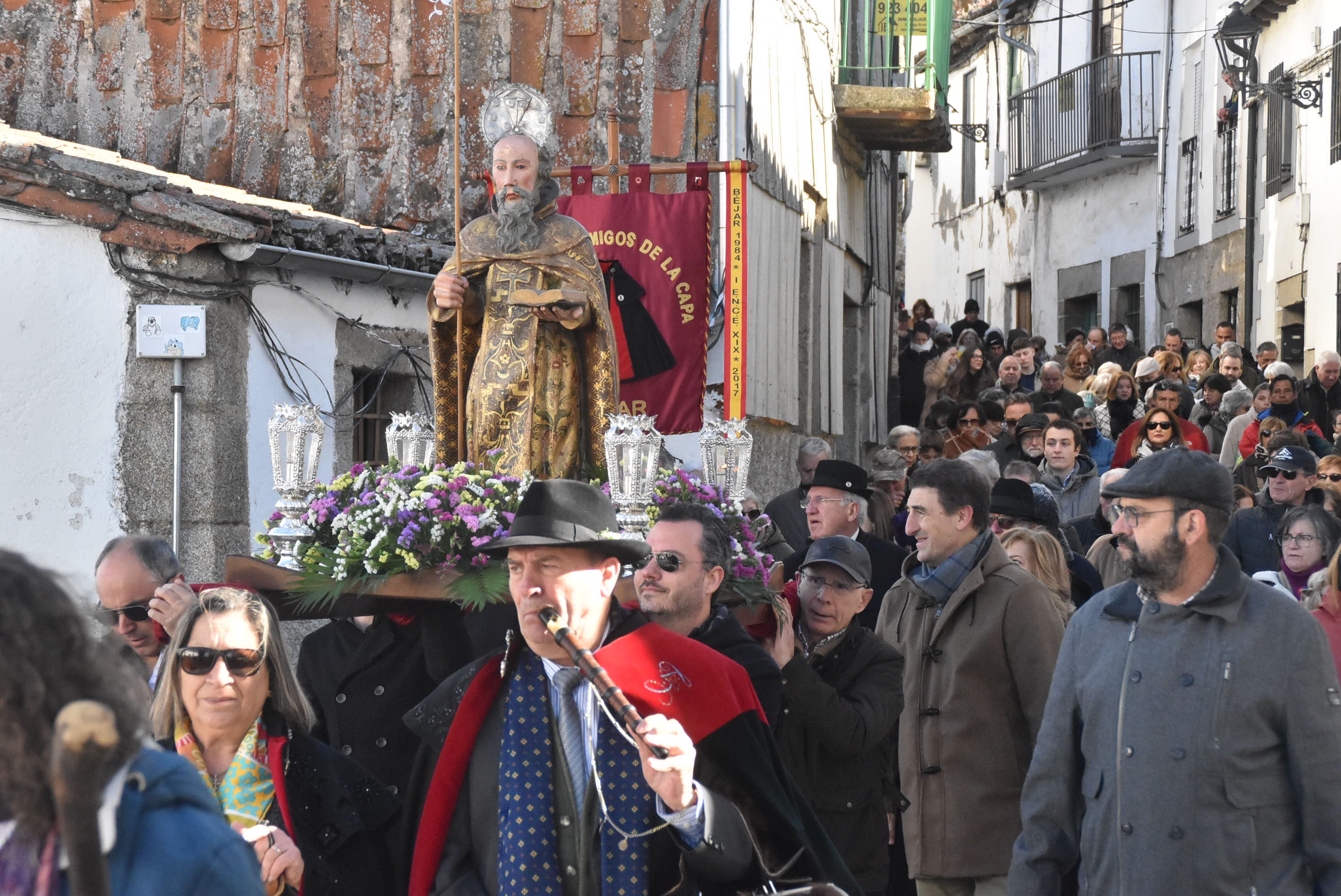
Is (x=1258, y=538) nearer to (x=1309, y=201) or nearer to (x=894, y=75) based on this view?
(x=894, y=75)

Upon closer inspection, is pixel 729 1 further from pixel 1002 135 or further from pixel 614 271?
pixel 1002 135

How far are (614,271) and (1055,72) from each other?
21.4 m

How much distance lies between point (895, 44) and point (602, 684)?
49.0 feet

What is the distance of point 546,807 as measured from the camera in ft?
10.8

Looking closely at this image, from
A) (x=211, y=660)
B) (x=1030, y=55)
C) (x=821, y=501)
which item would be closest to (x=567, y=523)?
(x=211, y=660)

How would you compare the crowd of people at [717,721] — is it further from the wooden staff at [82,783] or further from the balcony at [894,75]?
the balcony at [894,75]

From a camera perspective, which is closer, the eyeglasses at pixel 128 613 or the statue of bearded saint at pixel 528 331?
the eyeglasses at pixel 128 613

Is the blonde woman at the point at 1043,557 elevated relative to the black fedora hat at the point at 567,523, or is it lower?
lower

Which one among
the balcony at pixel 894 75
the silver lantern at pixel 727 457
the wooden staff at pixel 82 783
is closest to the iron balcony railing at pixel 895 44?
the balcony at pixel 894 75

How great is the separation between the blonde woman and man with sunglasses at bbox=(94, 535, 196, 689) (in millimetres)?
2905

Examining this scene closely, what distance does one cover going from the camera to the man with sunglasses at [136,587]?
4.70m

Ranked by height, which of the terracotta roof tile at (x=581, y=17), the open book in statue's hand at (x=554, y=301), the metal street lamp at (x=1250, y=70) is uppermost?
the metal street lamp at (x=1250, y=70)

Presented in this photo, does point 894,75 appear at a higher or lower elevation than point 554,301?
higher

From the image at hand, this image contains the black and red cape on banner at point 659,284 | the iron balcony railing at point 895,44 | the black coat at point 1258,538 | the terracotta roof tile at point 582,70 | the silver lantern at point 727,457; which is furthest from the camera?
the iron balcony railing at point 895,44
